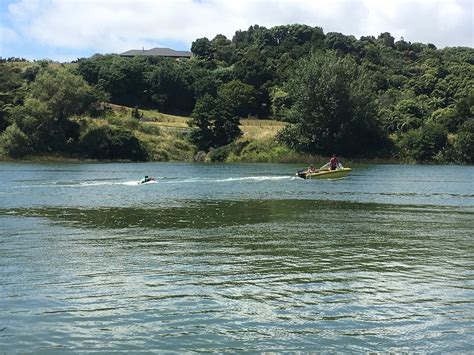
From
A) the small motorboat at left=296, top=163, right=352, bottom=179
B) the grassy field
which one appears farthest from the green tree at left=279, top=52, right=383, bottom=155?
the small motorboat at left=296, top=163, right=352, bottom=179

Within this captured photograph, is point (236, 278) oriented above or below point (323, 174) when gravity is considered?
below

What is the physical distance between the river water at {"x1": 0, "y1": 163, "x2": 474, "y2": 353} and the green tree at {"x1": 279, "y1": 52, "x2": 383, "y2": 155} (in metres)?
64.6

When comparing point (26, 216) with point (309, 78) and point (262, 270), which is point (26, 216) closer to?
point (262, 270)

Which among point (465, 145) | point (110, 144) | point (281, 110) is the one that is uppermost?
point (281, 110)

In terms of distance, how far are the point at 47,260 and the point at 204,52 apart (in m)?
Result: 164

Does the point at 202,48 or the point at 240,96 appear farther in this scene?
the point at 202,48

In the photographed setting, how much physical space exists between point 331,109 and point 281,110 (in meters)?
23.9

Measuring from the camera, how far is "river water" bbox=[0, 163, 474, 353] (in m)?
12.9

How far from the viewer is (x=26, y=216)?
33688mm

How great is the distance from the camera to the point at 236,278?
1800 centimetres

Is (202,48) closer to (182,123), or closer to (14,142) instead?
(182,123)

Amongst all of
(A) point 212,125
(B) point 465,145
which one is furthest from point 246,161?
(B) point 465,145

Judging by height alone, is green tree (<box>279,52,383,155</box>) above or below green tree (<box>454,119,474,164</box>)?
above

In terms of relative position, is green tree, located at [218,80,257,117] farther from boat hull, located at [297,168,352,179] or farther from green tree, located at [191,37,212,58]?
boat hull, located at [297,168,352,179]
